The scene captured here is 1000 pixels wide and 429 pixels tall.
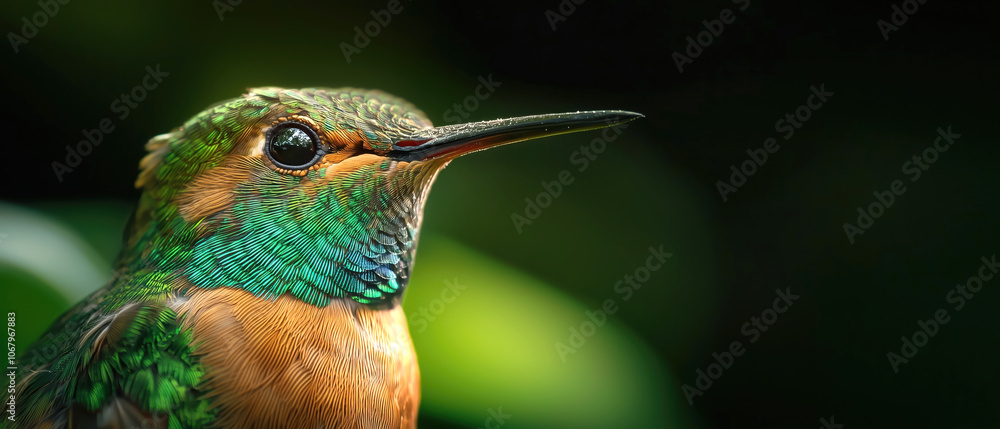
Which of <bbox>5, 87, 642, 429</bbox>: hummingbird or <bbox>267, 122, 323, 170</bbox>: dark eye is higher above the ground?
<bbox>267, 122, 323, 170</bbox>: dark eye

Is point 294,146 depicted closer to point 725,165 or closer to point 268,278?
point 268,278

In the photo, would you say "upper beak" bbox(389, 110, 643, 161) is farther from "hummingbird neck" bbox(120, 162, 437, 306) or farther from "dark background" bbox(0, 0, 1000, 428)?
"dark background" bbox(0, 0, 1000, 428)

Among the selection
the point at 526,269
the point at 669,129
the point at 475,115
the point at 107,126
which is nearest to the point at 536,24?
the point at 475,115

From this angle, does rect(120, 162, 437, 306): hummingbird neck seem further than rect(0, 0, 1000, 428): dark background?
No

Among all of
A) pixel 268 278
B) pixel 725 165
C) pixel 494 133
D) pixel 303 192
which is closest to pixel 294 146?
pixel 303 192

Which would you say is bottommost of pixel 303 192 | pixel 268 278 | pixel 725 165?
pixel 725 165

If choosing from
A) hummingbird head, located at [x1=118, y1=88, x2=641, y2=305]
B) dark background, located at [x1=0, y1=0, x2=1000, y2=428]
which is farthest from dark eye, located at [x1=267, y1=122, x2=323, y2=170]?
dark background, located at [x1=0, y1=0, x2=1000, y2=428]

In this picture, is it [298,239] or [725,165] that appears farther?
[725,165]

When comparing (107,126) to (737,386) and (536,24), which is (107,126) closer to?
(536,24)
